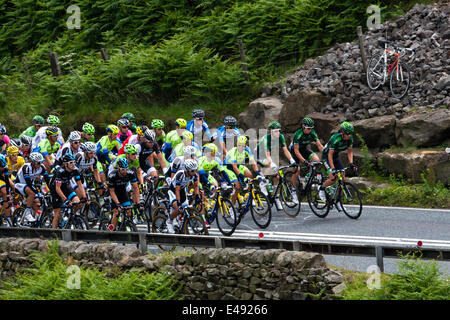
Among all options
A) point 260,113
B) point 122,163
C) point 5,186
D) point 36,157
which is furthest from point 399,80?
point 5,186

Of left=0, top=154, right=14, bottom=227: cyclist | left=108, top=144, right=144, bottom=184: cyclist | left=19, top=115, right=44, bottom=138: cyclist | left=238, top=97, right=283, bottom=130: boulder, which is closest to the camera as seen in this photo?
left=108, top=144, right=144, bottom=184: cyclist

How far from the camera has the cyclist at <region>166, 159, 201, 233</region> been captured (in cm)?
Result: 1423

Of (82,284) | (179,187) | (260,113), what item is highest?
(260,113)

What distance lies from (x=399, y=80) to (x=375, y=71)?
2.37ft

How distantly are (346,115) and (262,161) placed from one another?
3.48 metres

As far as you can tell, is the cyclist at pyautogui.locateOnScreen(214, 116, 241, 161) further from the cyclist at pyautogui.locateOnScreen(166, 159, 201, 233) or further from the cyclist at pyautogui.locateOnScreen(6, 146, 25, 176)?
the cyclist at pyautogui.locateOnScreen(6, 146, 25, 176)

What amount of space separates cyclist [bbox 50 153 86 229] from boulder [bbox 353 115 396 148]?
750cm

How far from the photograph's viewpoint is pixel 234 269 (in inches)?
450

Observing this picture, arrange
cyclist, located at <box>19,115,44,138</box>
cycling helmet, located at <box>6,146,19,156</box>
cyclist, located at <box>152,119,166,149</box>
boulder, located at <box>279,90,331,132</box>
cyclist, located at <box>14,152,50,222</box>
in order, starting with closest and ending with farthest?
cyclist, located at <box>14,152,50,222</box>
cycling helmet, located at <box>6,146,19,156</box>
cyclist, located at <box>152,119,166,149</box>
cyclist, located at <box>19,115,44,138</box>
boulder, located at <box>279,90,331,132</box>

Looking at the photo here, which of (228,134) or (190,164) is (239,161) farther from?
(190,164)

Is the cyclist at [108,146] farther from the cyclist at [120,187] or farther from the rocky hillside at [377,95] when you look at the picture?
the rocky hillside at [377,95]

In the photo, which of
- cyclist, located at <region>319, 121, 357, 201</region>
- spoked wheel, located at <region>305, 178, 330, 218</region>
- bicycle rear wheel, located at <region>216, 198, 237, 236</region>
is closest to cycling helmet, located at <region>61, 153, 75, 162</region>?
bicycle rear wheel, located at <region>216, 198, 237, 236</region>

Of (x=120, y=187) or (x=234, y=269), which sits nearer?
(x=234, y=269)

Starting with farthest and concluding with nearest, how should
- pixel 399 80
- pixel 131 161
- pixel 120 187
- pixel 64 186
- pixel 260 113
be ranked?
1. pixel 260 113
2. pixel 399 80
3. pixel 64 186
4. pixel 131 161
5. pixel 120 187
